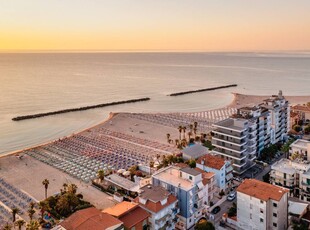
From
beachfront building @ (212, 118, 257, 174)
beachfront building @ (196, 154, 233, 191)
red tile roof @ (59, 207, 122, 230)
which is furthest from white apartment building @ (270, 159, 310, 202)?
red tile roof @ (59, 207, 122, 230)

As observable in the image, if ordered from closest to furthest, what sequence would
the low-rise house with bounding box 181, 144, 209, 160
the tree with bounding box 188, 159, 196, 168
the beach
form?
1. the tree with bounding box 188, 159, 196, 168
2. the beach
3. the low-rise house with bounding box 181, 144, 209, 160

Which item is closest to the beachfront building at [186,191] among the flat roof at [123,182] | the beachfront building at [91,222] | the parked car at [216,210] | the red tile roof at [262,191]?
the parked car at [216,210]

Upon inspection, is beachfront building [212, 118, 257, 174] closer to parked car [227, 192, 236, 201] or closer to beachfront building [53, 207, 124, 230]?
parked car [227, 192, 236, 201]

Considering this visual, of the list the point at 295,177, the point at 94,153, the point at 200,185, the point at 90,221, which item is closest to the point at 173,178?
the point at 200,185

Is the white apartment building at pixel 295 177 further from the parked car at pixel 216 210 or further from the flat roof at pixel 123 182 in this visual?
the flat roof at pixel 123 182

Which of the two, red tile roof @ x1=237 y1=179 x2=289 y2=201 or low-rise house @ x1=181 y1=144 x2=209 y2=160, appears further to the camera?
low-rise house @ x1=181 y1=144 x2=209 y2=160

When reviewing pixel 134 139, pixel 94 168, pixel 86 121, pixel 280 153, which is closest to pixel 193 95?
pixel 86 121
